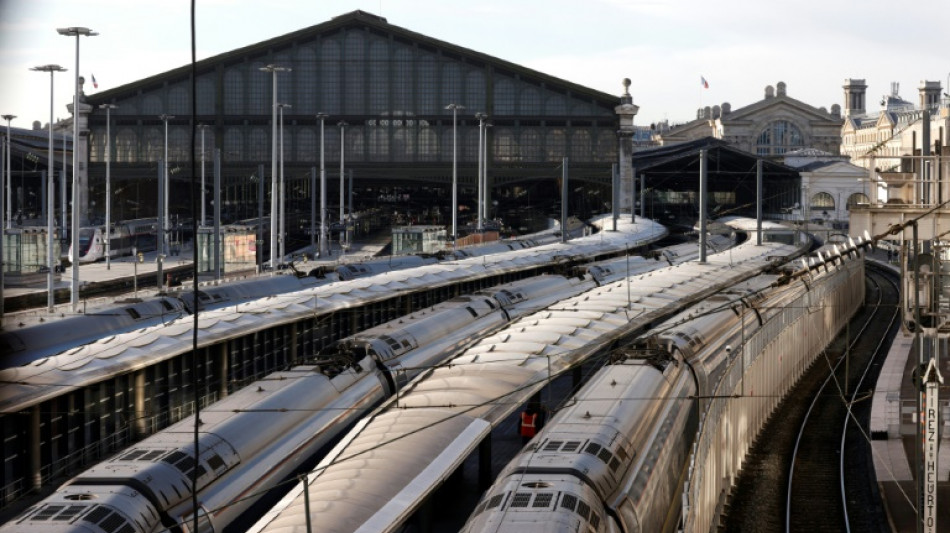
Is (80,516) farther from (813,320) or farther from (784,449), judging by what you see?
(813,320)

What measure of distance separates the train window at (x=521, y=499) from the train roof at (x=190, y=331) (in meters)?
9.23

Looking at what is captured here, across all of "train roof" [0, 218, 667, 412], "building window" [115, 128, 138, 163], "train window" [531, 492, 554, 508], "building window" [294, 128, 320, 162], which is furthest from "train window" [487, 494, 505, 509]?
"building window" [115, 128, 138, 163]

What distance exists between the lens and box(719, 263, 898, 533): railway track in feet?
93.4

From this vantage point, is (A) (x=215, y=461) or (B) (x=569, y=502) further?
(A) (x=215, y=461)

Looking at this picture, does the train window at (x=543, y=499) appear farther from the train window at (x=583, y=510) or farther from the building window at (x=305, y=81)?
the building window at (x=305, y=81)

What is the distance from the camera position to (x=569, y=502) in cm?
1628

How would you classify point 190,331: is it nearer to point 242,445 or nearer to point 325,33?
point 242,445

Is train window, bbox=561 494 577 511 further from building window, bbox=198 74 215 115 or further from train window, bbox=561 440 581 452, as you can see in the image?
building window, bbox=198 74 215 115

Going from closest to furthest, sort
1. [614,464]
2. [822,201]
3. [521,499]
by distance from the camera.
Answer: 1. [521,499]
2. [614,464]
3. [822,201]

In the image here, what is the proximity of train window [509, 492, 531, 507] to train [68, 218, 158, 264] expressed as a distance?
195ft

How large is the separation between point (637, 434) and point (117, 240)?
79.4 metres

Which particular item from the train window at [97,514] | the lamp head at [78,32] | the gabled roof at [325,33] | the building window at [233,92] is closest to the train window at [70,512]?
the train window at [97,514]

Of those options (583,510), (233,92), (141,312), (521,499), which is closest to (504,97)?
(233,92)

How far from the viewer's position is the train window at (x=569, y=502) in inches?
636
